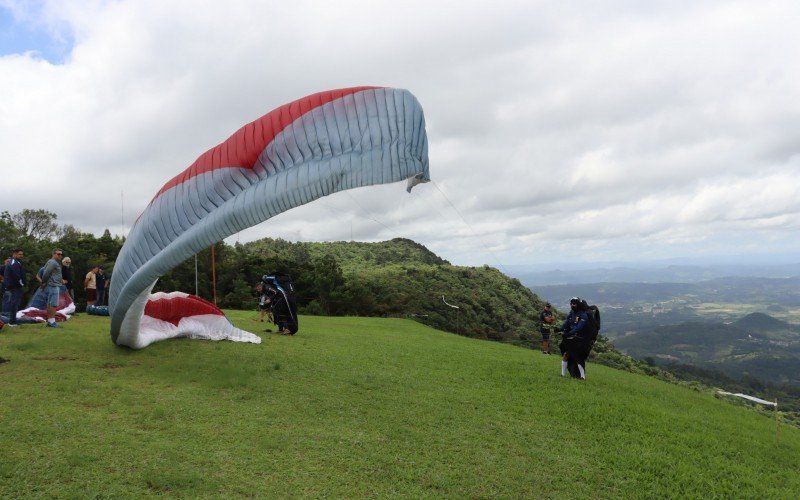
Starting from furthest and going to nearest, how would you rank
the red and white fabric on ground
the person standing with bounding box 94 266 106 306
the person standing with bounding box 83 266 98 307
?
the person standing with bounding box 94 266 106 306
the person standing with bounding box 83 266 98 307
the red and white fabric on ground

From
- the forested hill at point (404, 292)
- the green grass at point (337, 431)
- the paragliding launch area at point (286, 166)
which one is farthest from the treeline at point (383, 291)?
the paragliding launch area at point (286, 166)

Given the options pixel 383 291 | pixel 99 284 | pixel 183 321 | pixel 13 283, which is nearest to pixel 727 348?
pixel 383 291

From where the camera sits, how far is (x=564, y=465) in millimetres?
5961

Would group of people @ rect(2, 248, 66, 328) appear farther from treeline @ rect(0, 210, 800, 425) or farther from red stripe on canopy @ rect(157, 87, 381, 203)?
treeline @ rect(0, 210, 800, 425)

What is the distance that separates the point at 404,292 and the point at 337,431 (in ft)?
90.1

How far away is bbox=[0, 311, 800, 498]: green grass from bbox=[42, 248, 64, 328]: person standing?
1075mm

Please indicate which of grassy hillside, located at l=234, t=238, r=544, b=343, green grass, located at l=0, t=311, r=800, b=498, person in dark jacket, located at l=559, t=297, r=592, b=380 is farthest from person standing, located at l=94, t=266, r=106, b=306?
person in dark jacket, located at l=559, t=297, r=592, b=380

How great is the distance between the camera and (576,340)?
10.3 m

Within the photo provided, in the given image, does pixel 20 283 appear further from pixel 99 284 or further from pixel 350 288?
pixel 350 288

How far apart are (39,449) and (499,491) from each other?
4.75 meters

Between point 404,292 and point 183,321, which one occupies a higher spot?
point 404,292

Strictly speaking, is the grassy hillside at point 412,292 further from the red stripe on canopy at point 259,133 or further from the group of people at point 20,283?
the red stripe on canopy at point 259,133

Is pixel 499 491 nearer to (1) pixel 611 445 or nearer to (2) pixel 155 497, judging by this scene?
(1) pixel 611 445

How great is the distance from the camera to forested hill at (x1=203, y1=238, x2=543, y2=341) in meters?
29.9
